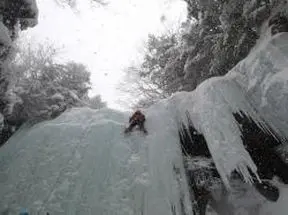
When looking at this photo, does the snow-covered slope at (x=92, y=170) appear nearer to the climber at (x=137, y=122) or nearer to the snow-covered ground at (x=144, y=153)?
the snow-covered ground at (x=144, y=153)

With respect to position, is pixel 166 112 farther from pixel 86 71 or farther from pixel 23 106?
pixel 86 71

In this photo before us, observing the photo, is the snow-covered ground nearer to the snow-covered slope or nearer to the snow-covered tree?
the snow-covered slope

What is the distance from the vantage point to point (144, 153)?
580cm

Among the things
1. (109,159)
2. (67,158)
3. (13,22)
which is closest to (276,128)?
(109,159)

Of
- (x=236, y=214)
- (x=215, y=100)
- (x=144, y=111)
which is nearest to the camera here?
(x=236, y=214)

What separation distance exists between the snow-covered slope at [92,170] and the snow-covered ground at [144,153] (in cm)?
2

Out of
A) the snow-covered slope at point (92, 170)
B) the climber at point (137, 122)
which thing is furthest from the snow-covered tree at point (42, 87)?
the climber at point (137, 122)

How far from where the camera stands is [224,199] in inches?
228

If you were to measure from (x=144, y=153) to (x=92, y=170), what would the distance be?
1.08 meters

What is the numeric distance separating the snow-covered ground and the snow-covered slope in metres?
0.02

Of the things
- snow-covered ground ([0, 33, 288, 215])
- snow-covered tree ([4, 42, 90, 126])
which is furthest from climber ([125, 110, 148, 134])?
snow-covered tree ([4, 42, 90, 126])

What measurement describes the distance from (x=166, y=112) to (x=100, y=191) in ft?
8.36

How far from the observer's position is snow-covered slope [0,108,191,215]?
4859 millimetres

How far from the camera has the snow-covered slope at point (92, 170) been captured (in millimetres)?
4859
